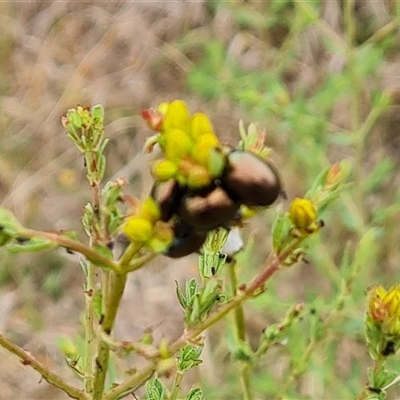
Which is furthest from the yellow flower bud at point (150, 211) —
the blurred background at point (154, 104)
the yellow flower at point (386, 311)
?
the blurred background at point (154, 104)

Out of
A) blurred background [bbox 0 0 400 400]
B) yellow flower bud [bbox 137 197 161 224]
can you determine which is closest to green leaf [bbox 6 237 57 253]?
yellow flower bud [bbox 137 197 161 224]

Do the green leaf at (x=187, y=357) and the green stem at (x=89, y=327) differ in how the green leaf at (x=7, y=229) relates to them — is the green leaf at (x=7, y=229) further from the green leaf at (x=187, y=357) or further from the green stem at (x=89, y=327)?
the green leaf at (x=187, y=357)

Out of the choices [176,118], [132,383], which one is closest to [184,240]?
[176,118]

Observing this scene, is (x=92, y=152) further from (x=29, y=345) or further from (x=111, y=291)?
(x=29, y=345)

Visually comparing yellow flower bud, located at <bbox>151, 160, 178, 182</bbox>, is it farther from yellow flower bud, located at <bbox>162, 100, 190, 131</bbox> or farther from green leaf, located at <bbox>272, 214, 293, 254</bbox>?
green leaf, located at <bbox>272, 214, 293, 254</bbox>

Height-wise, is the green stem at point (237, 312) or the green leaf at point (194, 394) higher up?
the green stem at point (237, 312)

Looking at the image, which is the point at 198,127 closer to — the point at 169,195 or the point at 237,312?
the point at 169,195
